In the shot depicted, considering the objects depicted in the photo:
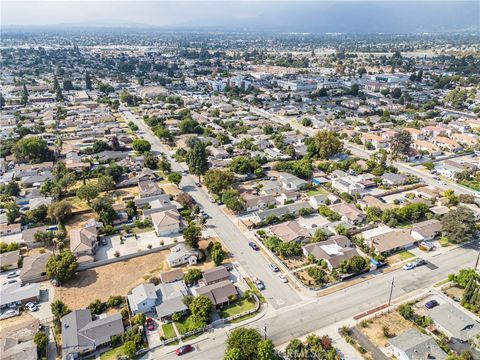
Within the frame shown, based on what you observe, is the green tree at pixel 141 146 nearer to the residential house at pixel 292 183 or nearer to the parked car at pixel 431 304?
the residential house at pixel 292 183

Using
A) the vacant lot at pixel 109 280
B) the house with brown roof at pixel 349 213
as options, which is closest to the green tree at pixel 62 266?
the vacant lot at pixel 109 280

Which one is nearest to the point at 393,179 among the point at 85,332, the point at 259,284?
the point at 259,284

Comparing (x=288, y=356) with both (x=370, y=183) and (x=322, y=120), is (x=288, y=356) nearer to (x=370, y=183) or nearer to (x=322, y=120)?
(x=370, y=183)

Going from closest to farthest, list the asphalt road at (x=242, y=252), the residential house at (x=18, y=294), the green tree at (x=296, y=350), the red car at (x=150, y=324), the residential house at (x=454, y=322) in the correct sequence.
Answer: the green tree at (x=296, y=350)
the residential house at (x=454, y=322)
the red car at (x=150, y=324)
the residential house at (x=18, y=294)
the asphalt road at (x=242, y=252)

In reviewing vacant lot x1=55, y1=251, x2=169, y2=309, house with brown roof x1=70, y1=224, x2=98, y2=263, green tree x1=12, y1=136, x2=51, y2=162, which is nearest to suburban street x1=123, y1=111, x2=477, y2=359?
vacant lot x1=55, y1=251, x2=169, y2=309

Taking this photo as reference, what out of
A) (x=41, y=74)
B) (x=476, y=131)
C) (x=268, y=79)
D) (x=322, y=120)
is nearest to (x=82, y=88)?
(x=41, y=74)

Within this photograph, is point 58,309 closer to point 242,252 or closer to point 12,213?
point 242,252

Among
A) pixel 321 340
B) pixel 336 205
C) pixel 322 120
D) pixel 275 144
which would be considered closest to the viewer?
pixel 321 340
